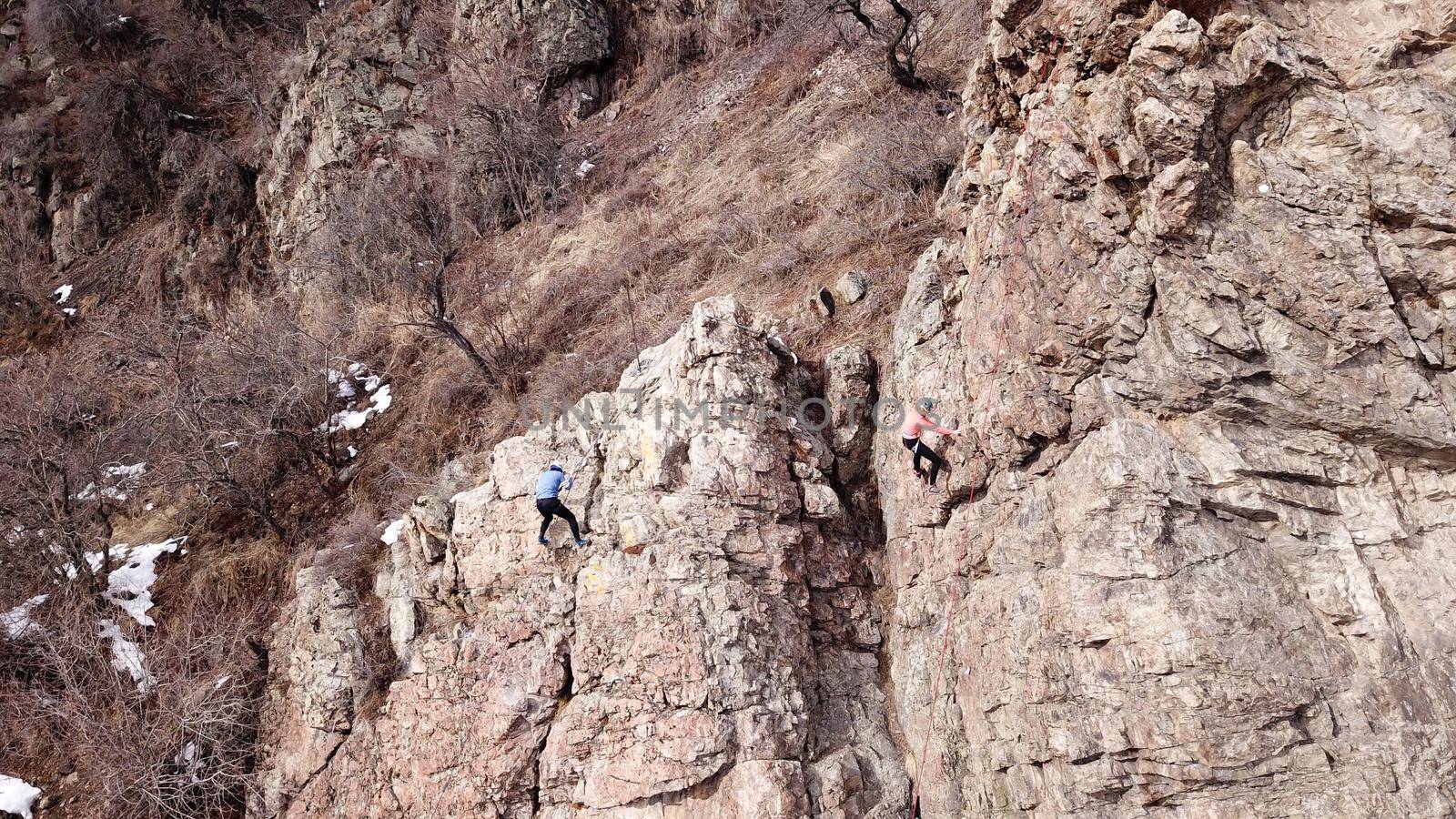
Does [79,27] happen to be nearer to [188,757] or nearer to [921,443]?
[188,757]

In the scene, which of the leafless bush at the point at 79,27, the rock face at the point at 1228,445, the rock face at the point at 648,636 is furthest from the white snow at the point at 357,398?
the leafless bush at the point at 79,27

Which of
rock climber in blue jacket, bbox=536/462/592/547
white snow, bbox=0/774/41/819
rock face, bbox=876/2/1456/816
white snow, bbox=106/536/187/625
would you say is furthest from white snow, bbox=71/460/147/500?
rock face, bbox=876/2/1456/816

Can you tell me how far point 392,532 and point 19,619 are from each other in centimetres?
519

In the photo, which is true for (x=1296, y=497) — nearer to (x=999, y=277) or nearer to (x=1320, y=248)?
(x=1320, y=248)

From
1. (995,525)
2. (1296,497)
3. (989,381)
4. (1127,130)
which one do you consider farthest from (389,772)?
(1127,130)

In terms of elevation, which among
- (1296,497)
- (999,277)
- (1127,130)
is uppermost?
(1127,130)

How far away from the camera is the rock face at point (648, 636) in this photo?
6.46 m

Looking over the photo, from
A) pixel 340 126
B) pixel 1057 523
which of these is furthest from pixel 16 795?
pixel 340 126

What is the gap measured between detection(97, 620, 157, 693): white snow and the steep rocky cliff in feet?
7.34

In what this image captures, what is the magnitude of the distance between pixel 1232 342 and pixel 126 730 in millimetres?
11249

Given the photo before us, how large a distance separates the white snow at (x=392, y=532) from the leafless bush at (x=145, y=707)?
1.95 meters

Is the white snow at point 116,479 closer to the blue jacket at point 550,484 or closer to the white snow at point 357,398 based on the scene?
the white snow at point 357,398

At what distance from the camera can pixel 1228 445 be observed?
5375 millimetres

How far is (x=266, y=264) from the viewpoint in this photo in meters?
19.1
